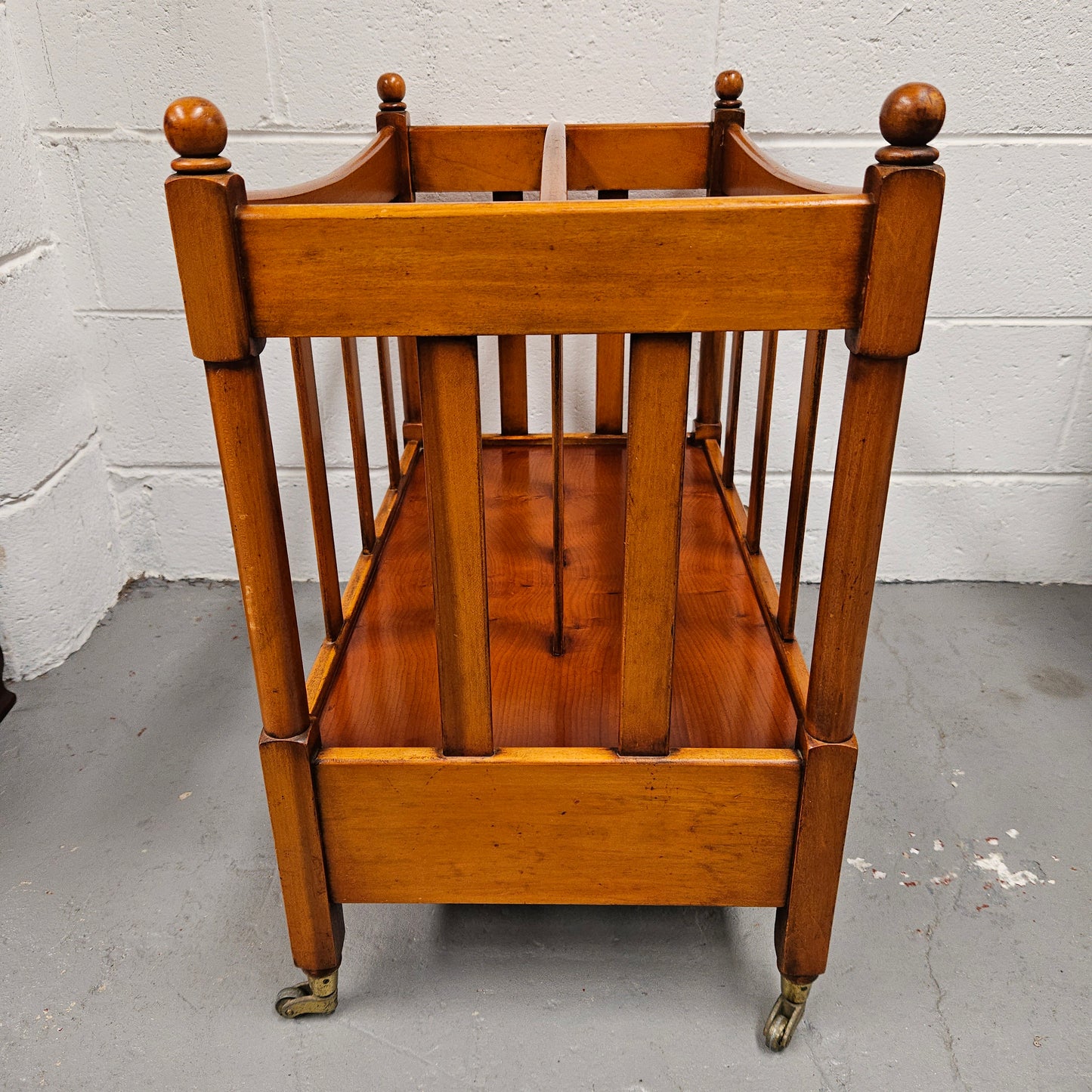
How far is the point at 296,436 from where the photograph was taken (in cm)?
185

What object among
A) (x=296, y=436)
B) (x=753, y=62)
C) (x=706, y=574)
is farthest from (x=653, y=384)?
(x=296, y=436)

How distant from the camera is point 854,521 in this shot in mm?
799

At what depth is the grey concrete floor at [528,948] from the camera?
100 cm

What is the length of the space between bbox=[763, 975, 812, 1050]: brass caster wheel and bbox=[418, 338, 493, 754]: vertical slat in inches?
16.7

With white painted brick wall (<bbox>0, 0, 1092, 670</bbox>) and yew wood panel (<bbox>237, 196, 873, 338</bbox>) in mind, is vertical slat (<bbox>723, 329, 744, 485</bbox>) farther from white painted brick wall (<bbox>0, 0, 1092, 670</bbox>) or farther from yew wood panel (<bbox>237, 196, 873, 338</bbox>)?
yew wood panel (<bbox>237, 196, 873, 338</bbox>)

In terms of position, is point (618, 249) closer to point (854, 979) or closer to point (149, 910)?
point (854, 979)

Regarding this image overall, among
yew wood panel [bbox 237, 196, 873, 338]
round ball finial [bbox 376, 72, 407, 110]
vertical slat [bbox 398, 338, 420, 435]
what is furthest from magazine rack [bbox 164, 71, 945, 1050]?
vertical slat [bbox 398, 338, 420, 435]

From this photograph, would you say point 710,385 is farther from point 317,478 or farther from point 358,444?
point 317,478

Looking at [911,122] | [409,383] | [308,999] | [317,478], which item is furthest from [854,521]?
[409,383]

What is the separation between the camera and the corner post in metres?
1.40

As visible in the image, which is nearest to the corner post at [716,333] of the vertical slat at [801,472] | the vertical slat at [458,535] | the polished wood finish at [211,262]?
the vertical slat at [801,472]

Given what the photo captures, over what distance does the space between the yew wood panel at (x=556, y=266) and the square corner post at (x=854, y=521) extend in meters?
0.02

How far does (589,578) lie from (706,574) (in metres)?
0.16

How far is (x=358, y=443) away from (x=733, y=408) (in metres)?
0.57
